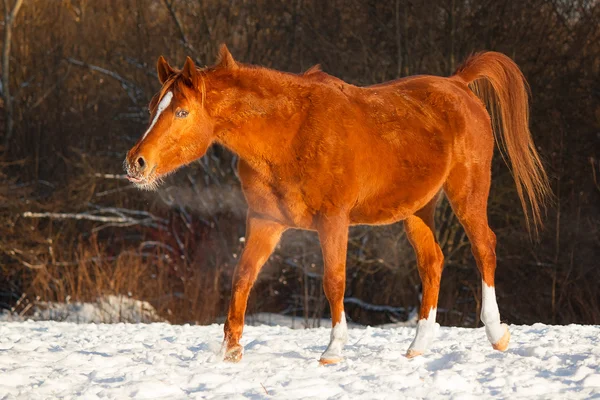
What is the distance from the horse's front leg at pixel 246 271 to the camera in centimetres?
555

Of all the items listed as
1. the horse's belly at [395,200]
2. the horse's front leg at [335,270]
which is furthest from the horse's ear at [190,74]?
the horse's belly at [395,200]

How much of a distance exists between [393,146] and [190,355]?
6.64 feet

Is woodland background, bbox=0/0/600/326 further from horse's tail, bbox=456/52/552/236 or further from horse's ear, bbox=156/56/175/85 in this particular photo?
horse's ear, bbox=156/56/175/85

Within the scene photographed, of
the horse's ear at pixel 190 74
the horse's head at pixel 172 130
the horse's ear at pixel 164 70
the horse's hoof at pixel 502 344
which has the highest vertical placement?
the horse's ear at pixel 164 70

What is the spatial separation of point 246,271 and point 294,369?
2.45 ft

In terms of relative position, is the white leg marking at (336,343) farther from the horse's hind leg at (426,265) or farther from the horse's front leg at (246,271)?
the horse's hind leg at (426,265)

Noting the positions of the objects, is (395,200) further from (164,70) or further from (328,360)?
(164,70)

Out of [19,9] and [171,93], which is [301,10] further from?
[171,93]

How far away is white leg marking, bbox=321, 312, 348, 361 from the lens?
17.7ft

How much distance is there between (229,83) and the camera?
530 centimetres

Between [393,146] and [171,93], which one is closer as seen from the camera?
[171,93]

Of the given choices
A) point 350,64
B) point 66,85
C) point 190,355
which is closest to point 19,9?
point 66,85

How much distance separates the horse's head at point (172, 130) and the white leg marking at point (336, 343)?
1.45m

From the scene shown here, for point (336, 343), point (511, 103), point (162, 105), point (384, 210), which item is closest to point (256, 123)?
point (162, 105)
